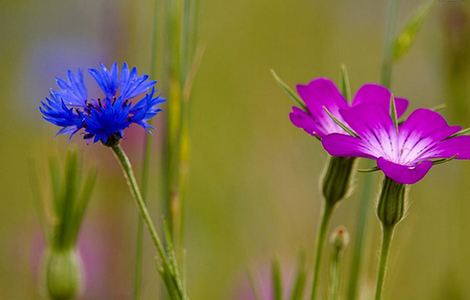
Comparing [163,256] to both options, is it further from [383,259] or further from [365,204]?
[365,204]

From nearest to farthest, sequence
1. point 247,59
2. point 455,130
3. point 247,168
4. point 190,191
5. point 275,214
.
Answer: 1. point 455,130
2. point 275,214
3. point 247,168
4. point 190,191
5. point 247,59

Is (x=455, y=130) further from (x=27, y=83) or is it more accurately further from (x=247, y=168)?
(x=27, y=83)

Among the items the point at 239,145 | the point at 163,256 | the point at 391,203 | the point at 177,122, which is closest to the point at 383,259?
the point at 391,203

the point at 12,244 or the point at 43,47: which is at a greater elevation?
the point at 43,47

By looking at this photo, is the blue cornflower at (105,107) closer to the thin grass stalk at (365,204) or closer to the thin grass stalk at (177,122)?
the thin grass stalk at (177,122)

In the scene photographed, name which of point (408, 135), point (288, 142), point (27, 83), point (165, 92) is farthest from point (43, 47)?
point (408, 135)

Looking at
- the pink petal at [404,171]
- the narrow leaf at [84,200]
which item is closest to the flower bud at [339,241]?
the pink petal at [404,171]

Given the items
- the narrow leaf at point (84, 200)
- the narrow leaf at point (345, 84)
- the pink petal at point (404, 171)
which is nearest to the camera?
the pink petal at point (404, 171)
